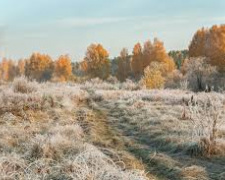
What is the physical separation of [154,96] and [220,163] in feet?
36.7

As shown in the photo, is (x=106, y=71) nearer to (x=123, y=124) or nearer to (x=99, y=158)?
(x=123, y=124)

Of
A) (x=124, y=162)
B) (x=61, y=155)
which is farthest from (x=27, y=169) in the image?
(x=124, y=162)

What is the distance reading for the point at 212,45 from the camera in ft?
167

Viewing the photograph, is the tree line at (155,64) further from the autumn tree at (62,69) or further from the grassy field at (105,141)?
the grassy field at (105,141)

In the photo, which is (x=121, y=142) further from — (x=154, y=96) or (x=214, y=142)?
(x=154, y=96)

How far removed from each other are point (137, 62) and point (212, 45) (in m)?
13.2

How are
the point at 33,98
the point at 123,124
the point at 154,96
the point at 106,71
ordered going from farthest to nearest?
the point at 106,71, the point at 154,96, the point at 33,98, the point at 123,124

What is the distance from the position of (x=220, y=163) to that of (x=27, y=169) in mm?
3741

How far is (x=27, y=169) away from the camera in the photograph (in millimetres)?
8039

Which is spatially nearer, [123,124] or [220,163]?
[220,163]

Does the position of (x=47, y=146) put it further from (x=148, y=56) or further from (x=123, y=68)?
(x=123, y=68)

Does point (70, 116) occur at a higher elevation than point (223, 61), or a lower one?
lower

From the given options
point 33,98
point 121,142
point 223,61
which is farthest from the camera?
point 223,61

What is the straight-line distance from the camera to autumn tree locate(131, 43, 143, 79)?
61.1m
